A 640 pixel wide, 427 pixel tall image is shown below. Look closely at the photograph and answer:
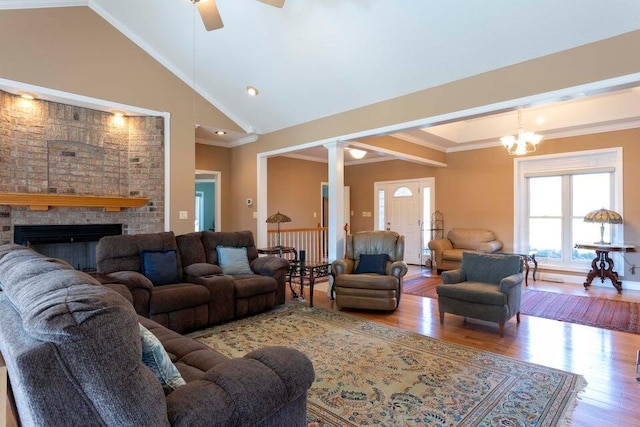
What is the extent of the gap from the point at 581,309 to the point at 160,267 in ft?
17.1

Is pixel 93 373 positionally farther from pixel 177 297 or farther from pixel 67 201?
pixel 67 201

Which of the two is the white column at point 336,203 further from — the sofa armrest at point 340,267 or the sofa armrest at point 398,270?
the sofa armrest at point 398,270

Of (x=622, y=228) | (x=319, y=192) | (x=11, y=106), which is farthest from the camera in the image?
→ (x=319, y=192)

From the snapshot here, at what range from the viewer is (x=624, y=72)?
2.86m

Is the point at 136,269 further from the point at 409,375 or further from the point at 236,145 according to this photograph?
the point at 236,145

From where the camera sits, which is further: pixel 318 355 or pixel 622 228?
pixel 622 228

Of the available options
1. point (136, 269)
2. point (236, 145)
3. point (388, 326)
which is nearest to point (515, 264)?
point (388, 326)

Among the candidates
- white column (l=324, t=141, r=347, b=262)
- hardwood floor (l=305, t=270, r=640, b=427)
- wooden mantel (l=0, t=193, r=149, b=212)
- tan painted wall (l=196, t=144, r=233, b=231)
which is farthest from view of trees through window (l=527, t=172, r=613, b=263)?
wooden mantel (l=0, t=193, r=149, b=212)

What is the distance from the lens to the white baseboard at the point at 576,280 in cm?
567

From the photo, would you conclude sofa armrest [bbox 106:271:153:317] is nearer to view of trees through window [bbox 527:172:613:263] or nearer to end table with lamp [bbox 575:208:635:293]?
end table with lamp [bbox 575:208:635:293]

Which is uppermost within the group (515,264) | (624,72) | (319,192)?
(624,72)

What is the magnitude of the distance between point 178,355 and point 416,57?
3.53m

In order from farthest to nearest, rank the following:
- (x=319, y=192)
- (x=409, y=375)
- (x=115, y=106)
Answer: (x=319, y=192)
(x=115, y=106)
(x=409, y=375)

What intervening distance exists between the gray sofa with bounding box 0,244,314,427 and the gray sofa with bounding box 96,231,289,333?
2.07 m
